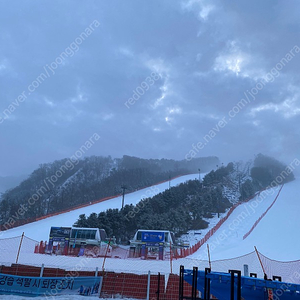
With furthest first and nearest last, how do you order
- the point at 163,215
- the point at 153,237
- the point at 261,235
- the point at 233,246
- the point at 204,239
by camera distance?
the point at 163,215 → the point at 204,239 → the point at 261,235 → the point at 233,246 → the point at 153,237

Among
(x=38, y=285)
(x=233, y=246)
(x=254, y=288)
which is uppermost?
(x=233, y=246)

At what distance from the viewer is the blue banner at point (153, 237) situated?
2293cm

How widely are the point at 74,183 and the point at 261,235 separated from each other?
11568cm

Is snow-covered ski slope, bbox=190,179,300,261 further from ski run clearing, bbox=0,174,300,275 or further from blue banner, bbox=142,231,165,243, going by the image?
blue banner, bbox=142,231,165,243

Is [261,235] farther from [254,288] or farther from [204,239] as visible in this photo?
[254,288]

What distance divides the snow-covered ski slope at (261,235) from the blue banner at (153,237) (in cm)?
270

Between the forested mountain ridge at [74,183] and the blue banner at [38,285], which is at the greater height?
the forested mountain ridge at [74,183]

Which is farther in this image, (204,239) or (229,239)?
(204,239)

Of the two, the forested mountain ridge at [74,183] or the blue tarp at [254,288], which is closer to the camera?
the blue tarp at [254,288]

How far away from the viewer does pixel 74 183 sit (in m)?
133

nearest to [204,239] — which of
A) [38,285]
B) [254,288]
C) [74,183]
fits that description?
[38,285]

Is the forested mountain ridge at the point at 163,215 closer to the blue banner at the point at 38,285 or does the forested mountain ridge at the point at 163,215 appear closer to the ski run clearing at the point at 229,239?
the ski run clearing at the point at 229,239

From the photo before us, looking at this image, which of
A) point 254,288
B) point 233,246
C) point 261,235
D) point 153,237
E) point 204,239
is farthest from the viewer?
point 204,239

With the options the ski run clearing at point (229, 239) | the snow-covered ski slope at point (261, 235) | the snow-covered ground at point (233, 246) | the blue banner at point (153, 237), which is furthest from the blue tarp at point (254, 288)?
the blue banner at point (153, 237)
